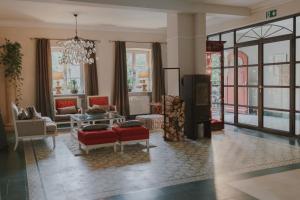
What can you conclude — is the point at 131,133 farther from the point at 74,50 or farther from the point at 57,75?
the point at 57,75

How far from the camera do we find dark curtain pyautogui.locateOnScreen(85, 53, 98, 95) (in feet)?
32.4

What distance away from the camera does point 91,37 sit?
994cm

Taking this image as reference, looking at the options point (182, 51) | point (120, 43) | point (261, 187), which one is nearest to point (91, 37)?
point (120, 43)

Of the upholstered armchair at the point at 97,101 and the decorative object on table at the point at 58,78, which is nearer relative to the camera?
the upholstered armchair at the point at 97,101

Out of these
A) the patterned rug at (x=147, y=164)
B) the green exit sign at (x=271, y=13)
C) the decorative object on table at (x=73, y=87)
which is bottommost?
the patterned rug at (x=147, y=164)

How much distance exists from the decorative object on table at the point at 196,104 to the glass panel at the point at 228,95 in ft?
6.38

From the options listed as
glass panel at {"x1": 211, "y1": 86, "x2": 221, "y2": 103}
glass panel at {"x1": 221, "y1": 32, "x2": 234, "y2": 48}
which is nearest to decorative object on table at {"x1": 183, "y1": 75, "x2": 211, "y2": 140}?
glass panel at {"x1": 211, "y1": 86, "x2": 221, "y2": 103}

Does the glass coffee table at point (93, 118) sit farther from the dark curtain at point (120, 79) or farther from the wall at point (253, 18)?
the wall at point (253, 18)

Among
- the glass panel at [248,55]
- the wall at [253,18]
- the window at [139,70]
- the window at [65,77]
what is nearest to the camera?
the wall at [253,18]

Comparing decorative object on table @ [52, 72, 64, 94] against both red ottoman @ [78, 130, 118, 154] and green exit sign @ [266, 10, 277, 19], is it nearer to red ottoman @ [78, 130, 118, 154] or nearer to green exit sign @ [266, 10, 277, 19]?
red ottoman @ [78, 130, 118, 154]

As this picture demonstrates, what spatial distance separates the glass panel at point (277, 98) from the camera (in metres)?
7.13

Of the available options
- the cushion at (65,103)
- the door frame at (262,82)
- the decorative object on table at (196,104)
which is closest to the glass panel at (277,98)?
the door frame at (262,82)

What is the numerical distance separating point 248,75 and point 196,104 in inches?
85.8

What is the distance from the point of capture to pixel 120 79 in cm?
1027
